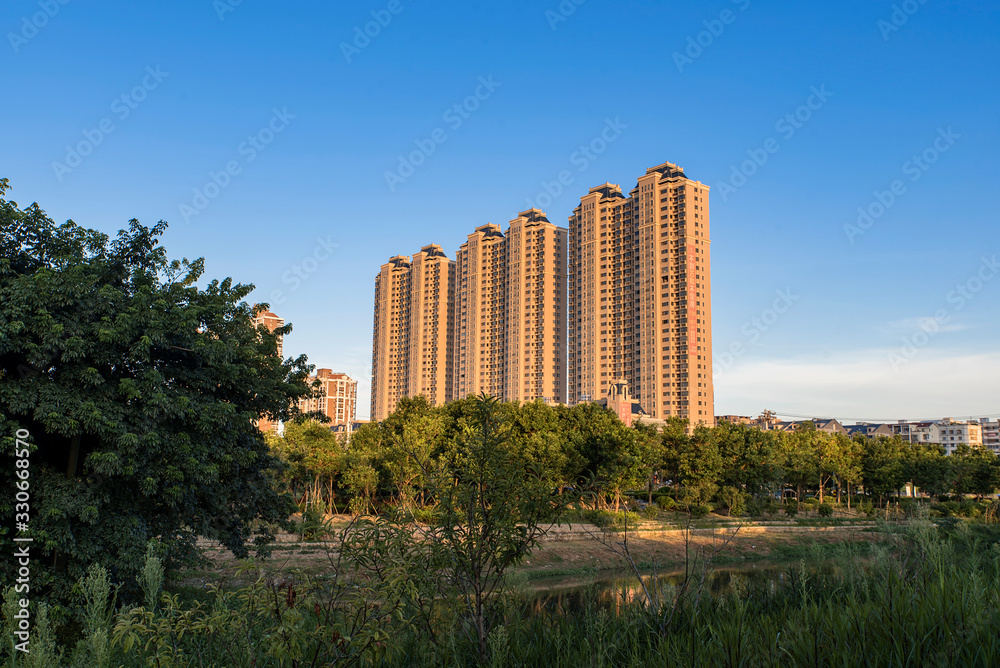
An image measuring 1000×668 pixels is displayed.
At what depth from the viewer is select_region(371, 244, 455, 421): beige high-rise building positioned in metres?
144

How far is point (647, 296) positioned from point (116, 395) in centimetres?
10394

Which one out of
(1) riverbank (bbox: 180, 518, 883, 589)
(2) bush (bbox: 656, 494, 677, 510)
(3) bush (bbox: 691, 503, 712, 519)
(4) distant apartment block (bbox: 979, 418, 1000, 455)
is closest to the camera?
(1) riverbank (bbox: 180, 518, 883, 589)

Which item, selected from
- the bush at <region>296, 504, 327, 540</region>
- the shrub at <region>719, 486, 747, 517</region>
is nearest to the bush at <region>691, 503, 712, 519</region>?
the shrub at <region>719, 486, 747, 517</region>

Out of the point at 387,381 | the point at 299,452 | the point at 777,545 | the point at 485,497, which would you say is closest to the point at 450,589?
the point at 485,497

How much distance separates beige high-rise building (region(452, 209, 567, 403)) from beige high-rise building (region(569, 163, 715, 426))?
4.73 meters

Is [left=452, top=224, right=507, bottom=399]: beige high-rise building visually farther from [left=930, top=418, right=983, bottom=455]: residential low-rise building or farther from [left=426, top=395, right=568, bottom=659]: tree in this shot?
[left=426, top=395, right=568, bottom=659]: tree

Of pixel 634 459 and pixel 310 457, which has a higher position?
pixel 310 457

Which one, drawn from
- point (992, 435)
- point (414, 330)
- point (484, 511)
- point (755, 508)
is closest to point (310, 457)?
point (755, 508)

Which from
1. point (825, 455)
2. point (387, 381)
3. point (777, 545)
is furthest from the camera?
point (387, 381)

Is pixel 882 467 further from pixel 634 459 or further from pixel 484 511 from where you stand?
pixel 484 511

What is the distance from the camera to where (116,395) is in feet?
39.7

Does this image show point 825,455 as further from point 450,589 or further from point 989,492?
point 450,589

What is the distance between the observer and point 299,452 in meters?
43.1

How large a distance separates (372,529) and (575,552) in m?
29.1
